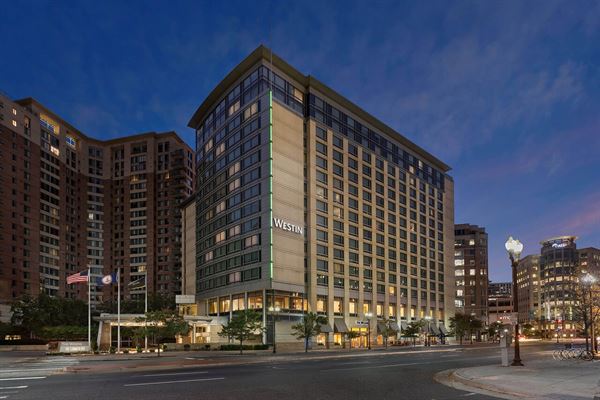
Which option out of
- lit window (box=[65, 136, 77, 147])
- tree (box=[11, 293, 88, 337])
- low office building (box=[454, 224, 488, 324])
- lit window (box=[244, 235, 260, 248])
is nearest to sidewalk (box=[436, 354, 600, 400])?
lit window (box=[244, 235, 260, 248])

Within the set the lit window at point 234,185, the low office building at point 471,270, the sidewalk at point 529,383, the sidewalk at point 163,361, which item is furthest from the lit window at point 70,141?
the sidewalk at point 529,383

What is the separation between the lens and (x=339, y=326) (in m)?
95.9

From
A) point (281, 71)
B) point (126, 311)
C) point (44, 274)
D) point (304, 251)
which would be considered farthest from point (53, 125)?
point (304, 251)

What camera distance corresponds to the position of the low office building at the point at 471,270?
180 meters

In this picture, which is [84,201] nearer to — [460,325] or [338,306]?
[338,306]

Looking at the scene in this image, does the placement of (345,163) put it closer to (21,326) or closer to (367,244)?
(367,244)

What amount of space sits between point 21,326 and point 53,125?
71004 mm

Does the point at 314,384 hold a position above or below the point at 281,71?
below

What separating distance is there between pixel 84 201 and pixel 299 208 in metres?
103

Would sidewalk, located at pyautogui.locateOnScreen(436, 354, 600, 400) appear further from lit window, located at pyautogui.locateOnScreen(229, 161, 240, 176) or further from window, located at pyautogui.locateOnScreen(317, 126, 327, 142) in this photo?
window, located at pyautogui.locateOnScreen(317, 126, 327, 142)

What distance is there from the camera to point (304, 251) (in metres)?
92.6

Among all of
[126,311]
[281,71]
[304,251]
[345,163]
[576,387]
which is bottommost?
[126,311]

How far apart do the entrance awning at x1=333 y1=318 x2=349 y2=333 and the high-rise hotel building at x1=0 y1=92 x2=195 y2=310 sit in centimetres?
7713

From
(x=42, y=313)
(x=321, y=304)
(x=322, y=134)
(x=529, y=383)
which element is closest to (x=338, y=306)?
(x=321, y=304)
